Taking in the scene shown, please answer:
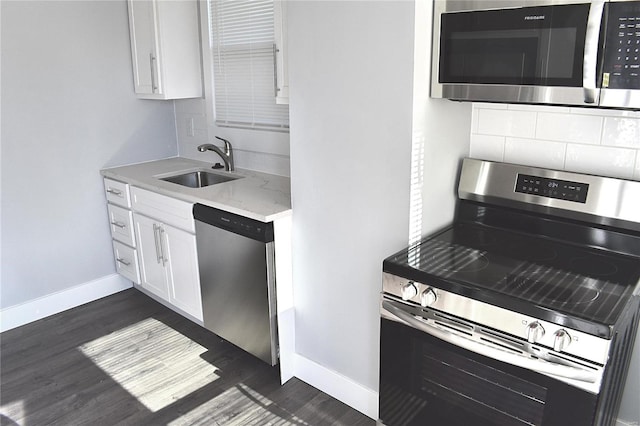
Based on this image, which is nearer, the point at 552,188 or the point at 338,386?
the point at 552,188

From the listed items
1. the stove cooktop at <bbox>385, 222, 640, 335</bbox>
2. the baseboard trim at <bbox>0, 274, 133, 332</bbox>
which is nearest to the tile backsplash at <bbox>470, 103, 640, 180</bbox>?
the stove cooktop at <bbox>385, 222, 640, 335</bbox>

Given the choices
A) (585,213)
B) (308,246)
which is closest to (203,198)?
(308,246)

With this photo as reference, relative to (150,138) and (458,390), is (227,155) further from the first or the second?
(458,390)

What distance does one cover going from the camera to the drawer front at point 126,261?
11.0 ft

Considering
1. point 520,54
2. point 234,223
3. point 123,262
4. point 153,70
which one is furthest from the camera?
point 123,262

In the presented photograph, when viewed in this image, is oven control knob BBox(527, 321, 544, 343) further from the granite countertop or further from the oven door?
the granite countertop

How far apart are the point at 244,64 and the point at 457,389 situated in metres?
2.32

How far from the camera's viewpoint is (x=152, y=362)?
9.04 ft

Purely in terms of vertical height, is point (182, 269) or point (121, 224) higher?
point (121, 224)

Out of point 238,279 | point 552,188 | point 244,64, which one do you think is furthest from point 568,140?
point 244,64

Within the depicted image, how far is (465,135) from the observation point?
2184 mm

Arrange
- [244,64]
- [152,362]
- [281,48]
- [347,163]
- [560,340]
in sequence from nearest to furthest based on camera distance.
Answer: [560,340]
[347,163]
[281,48]
[152,362]
[244,64]

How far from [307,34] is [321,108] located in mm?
306

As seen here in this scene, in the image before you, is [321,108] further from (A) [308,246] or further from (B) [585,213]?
(B) [585,213]
